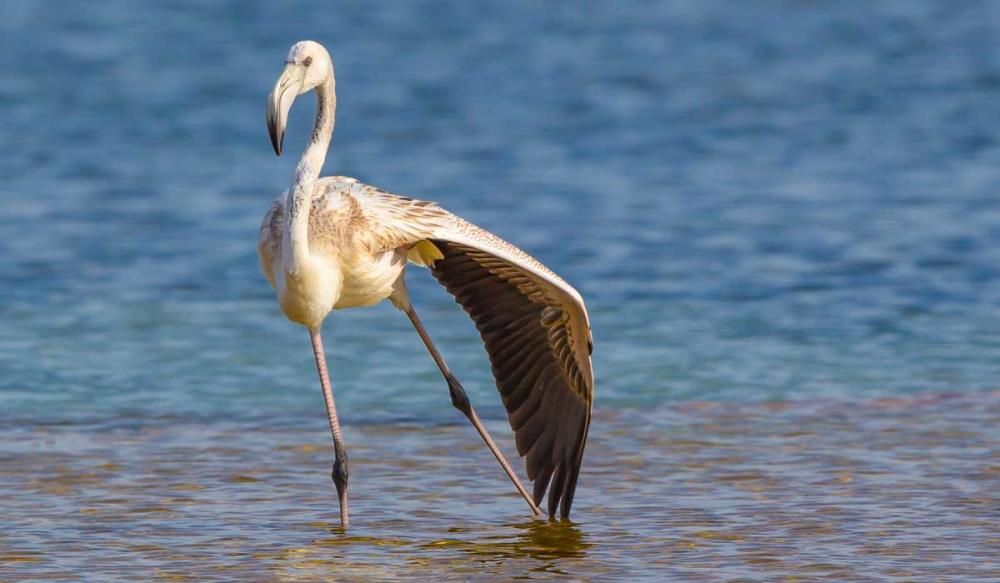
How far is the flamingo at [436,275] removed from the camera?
8609mm

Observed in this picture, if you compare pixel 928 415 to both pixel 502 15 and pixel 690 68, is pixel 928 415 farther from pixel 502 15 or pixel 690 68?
pixel 502 15

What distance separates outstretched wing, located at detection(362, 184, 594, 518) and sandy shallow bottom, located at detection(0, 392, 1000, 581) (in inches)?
11.4

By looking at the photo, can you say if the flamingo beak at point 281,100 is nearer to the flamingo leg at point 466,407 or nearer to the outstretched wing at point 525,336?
the outstretched wing at point 525,336

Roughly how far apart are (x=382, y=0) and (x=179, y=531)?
22.4 m

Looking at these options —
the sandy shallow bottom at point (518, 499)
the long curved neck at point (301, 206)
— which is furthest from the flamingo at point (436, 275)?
the sandy shallow bottom at point (518, 499)

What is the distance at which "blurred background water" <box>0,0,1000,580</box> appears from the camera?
890 cm

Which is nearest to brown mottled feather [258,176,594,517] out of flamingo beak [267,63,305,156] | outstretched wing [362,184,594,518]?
outstretched wing [362,184,594,518]

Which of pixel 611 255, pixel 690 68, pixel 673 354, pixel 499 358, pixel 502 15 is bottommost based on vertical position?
pixel 499 358

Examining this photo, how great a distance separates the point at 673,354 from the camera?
41.2 ft

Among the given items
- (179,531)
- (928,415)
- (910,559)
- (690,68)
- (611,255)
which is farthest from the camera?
(690,68)

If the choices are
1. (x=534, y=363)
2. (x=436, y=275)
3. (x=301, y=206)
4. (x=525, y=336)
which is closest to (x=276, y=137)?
(x=301, y=206)

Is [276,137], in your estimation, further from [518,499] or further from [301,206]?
[518,499]

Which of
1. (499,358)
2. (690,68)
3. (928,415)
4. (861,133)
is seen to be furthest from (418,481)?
(690,68)

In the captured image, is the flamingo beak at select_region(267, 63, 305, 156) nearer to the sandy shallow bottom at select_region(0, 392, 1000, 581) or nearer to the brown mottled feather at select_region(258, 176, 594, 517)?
the brown mottled feather at select_region(258, 176, 594, 517)
